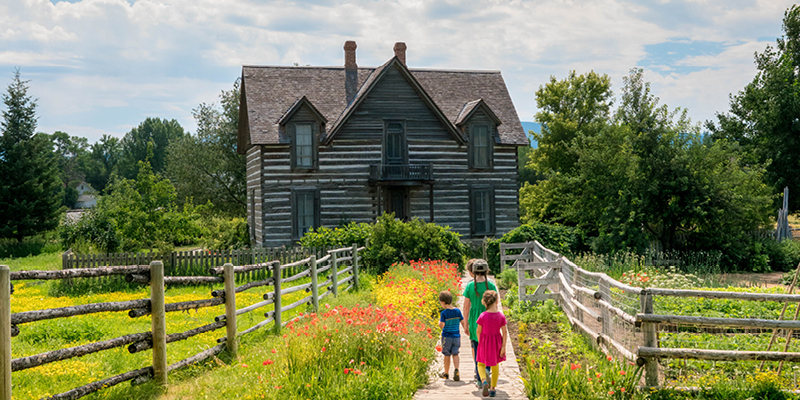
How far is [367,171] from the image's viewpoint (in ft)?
86.9

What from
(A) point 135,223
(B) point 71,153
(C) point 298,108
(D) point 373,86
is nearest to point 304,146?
(C) point 298,108

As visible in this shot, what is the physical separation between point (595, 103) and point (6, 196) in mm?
35530

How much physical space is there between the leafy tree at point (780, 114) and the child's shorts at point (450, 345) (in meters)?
35.8

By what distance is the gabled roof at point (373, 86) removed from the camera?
25.8 meters

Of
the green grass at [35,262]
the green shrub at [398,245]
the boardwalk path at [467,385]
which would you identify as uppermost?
the green shrub at [398,245]

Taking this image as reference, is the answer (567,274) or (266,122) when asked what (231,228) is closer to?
(266,122)

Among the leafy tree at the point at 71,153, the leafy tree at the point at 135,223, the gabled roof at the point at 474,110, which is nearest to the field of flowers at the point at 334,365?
the leafy tree at the point at 135,223

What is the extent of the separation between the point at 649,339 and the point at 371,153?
1987 cm

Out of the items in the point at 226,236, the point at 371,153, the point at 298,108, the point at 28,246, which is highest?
the point at 298,108

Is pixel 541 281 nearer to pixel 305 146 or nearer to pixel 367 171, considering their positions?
pixel 367 171

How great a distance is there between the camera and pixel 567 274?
13062mm

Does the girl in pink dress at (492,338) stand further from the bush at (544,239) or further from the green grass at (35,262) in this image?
the green grass at (35,262)

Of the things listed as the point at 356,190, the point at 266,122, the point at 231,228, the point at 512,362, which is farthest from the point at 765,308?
the point at 231,228

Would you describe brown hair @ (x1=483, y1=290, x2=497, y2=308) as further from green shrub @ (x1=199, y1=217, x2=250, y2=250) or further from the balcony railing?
green shrub @ (x1=199, y1=217, x2=250, y2=250)
